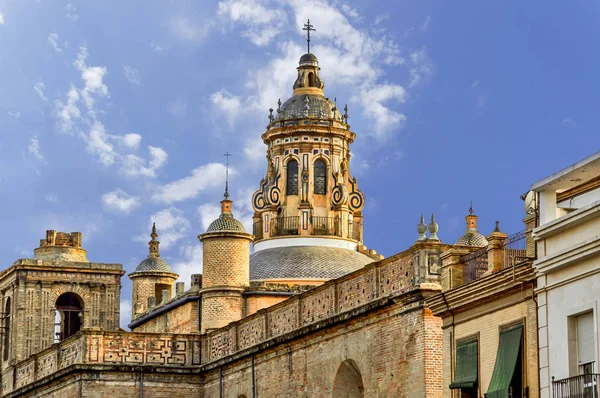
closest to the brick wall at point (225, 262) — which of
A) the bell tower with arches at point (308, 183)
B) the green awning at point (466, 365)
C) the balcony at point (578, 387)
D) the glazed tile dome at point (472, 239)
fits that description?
the bell tower with arches at point (308, 183)

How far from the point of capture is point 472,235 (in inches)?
2704

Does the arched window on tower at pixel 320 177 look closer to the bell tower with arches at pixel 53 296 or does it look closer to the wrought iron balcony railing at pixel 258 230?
the wrought iron balcony railing at pixel 258 230

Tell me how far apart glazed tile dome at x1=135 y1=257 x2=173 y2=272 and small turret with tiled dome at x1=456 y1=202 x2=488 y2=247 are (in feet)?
39.2

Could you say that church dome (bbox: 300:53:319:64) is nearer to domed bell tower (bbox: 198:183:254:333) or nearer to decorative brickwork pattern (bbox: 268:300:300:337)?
domed bell tower (bbox: 198:183:254:333)

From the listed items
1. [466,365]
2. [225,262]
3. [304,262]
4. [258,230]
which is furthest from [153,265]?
[466,365]

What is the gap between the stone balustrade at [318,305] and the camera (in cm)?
4062

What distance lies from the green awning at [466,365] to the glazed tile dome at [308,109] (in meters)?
30.7

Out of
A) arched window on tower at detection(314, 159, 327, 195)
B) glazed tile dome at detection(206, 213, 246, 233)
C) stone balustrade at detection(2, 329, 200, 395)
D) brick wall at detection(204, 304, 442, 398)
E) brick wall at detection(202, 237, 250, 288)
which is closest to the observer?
brick wall at detection(204, 304, 442, 398)

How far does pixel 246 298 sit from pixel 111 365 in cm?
505

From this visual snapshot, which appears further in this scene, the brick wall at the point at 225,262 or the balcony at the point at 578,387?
the brick wall at the point at 225,262

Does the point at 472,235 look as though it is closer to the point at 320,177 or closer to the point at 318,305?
the point at 320,177

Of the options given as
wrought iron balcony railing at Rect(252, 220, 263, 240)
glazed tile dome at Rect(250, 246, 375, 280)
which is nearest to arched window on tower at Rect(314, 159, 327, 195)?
wrought iron balcony railing at Rect(252, 220, 263, 240)

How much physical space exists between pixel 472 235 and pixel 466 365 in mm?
34164

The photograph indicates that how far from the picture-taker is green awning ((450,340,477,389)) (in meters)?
34.4
